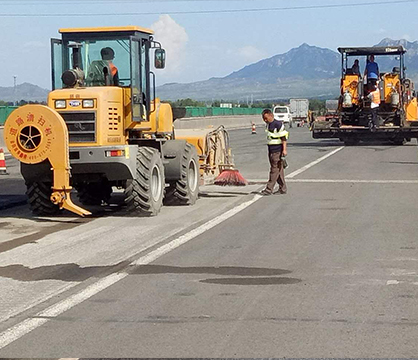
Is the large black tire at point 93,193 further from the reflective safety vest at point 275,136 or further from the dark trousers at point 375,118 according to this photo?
the dark trousers at point 375,118

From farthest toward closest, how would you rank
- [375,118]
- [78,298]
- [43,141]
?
[375,118] → [43,141] → [78,298]

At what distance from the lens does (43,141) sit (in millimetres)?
13523

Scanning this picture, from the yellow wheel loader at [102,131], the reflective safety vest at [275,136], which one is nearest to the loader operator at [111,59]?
the yellow wheel loader at [102,131]

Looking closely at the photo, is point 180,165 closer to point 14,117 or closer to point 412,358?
point 14,117

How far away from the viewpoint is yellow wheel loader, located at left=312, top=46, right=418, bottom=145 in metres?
35.3

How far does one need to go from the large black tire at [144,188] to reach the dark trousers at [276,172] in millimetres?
3446

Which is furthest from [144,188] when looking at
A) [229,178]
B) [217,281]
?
[217,281]

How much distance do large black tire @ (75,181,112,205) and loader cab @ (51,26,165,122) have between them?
202 centimetres

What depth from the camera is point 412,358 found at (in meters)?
6.27

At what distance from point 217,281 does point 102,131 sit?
18.3ft

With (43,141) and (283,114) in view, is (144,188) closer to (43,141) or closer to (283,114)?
(43,141)

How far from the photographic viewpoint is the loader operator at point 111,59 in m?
14.7

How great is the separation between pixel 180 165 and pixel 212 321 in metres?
8.46

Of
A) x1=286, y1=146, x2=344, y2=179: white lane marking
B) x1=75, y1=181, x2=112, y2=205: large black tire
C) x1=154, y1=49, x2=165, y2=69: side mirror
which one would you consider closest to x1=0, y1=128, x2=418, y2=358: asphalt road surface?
x1=75, y1=181, x2=112, y2=205: large black tire
